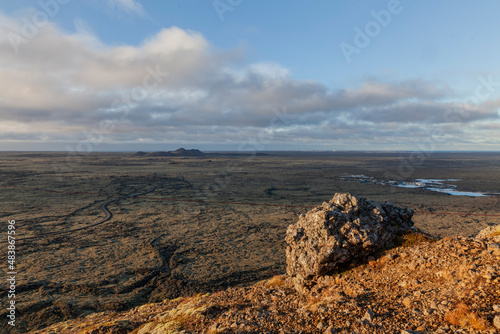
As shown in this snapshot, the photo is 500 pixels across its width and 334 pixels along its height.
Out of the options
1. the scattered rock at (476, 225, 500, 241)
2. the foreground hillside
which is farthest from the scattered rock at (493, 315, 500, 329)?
the scattered rock at (476, 225, 500, 241)

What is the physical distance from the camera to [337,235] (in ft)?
22.8

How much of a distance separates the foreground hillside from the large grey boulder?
0.31 m

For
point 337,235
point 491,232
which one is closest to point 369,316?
point 337,235

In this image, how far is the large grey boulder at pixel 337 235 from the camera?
684 centimetres

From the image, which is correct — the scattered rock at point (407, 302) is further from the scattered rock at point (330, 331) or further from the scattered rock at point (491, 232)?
the scattered rock at point (491, 232)

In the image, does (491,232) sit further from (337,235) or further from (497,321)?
(497,321)

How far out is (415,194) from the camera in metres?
31.5

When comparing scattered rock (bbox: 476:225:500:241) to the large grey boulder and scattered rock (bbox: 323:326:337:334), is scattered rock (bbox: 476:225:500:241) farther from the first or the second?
scattered rock (bbox: 323:326:337:334)

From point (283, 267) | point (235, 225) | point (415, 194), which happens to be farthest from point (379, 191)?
point (283, 267)

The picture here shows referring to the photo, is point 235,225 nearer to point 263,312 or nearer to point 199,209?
point 199,209

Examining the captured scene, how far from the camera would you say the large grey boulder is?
22.4 ft

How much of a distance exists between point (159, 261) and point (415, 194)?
95.9 feet

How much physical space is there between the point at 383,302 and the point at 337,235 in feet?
6.72

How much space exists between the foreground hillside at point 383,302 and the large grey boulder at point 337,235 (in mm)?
314
